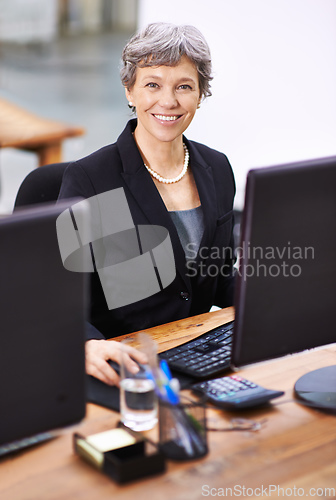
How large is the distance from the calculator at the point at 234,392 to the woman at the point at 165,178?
0.51 m

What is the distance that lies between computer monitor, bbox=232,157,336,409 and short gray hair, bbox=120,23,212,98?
741 mm

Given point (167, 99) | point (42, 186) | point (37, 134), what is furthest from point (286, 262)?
point (37, 134)

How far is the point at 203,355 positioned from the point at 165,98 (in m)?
0.73

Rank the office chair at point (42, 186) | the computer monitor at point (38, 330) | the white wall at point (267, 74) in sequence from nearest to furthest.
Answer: the computer monitor at point (38, 330)
the office chair at point (42, 186)
the white wall at point (267, 74)

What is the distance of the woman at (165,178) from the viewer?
196cm

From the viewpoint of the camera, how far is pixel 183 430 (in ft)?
4.18

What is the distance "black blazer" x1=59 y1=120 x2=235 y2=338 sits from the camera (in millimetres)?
1963

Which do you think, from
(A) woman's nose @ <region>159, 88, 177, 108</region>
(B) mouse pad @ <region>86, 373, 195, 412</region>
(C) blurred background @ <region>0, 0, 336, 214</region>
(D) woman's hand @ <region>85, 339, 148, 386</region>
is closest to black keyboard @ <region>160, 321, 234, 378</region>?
(B) mouse pad @ <region>86, 373, 195, 412</region>

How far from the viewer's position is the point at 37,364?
1.19 m

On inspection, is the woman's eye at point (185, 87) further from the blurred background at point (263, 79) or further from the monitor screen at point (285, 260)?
the blurred background at point (263, 79)

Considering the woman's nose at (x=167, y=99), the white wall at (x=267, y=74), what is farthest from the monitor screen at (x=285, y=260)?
the white wall at (x=267, y=74)

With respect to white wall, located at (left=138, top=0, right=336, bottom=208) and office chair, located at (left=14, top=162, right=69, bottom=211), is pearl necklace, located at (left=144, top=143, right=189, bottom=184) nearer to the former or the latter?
office chair, located at (left=14, top=162, right=69, bottom=211)

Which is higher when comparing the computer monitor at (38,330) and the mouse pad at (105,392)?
the computer monitor at (38,330)

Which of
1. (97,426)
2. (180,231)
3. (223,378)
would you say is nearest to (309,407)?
(223,378)
